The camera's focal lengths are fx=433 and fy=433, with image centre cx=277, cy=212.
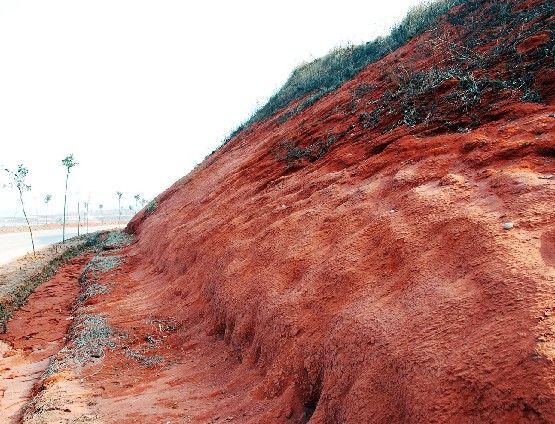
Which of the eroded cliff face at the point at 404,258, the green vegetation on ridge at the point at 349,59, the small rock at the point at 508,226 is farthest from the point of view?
the green vegetation on ridge at the point at 349,59

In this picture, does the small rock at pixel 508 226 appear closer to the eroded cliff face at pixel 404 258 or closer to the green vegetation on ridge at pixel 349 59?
the eroded cliff face at pixel 404 258

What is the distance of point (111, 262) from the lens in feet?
45.7

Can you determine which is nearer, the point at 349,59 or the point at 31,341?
the point at 31,341

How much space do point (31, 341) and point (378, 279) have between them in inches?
295

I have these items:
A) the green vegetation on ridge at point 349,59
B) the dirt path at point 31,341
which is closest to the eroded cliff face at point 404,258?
the dirt path at point 31,341

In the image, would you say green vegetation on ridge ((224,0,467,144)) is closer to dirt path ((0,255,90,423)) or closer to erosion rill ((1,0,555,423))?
erosion rill ((1,0,555,423))

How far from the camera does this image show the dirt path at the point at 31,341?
6289mm

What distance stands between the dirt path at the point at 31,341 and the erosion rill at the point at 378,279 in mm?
434

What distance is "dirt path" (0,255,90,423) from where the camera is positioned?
20.6ft

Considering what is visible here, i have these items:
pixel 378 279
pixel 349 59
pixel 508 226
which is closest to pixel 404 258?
pixel 378 279

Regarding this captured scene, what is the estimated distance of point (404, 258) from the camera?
411 cm

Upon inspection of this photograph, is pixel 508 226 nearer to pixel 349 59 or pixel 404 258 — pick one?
pixel 404 258

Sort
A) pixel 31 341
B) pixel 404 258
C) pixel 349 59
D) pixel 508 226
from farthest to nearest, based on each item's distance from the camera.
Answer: pixel 349 59
pixel 31 341
pixel 404 258
pixel 508 226

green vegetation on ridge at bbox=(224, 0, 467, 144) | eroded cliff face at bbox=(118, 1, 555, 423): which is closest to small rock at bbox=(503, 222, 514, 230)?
eroded cliff face at bbox=(118, 1, 555, 423)
